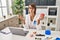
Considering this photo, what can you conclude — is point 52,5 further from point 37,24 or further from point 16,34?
point 16,34

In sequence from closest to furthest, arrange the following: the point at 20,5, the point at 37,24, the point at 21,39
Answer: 1. the point at 21,39
2. the point at 37,24
3. the point at 20,5

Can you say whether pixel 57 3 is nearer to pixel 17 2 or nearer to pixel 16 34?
pixel 17 2

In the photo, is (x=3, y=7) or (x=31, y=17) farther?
(x=3, y=7)

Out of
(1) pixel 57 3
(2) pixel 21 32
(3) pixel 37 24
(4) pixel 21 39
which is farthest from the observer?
(1) pixel 57 3

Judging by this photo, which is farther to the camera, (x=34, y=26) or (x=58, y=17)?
(x=58, y=17)

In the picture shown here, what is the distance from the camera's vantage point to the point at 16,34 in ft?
5.46

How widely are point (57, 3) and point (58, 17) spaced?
0.53m

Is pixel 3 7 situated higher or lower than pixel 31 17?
higher

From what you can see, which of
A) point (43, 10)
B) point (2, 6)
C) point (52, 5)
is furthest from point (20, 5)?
point (52, 5)

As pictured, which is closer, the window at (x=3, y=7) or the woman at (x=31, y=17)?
the woman at (x=31, y=17)

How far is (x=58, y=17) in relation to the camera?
11.1 feet

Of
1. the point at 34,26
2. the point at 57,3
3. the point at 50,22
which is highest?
the point at 57,3

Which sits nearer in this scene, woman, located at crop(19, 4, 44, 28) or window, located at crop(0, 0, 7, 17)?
woman, located at crop(19, 4, 44, 28)

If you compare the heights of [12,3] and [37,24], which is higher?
[12,3]
